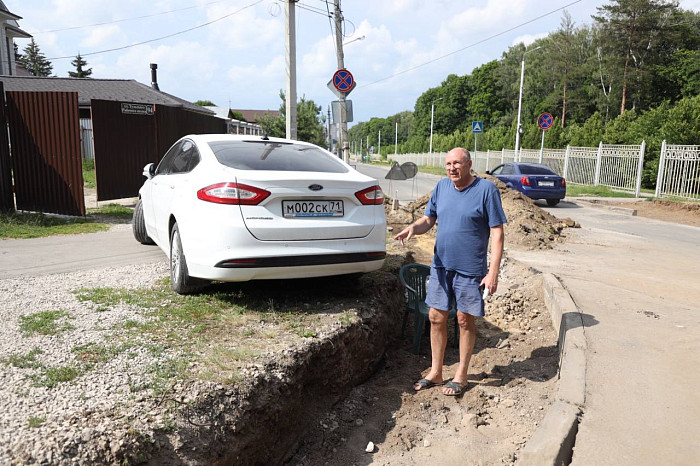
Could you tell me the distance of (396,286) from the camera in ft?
18.4

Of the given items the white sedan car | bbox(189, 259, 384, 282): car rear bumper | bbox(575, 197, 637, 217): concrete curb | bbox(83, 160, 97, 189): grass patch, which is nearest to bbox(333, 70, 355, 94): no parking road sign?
bbox(83, 160, 97, 189): grass patch

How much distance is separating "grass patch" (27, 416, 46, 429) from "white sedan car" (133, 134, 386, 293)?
1.70 metres

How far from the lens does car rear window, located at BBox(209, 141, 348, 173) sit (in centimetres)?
444

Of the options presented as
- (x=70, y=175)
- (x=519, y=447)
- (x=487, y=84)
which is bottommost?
(x=519, y=447)

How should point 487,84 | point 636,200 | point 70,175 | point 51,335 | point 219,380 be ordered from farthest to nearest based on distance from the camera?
point 487,84
point 636,200
point 70,175
point 51,335
point 219,380

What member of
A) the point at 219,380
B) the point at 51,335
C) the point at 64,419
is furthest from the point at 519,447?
the point at 51,335

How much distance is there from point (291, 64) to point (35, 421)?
11.5m

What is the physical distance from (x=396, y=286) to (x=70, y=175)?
7376 millimetres

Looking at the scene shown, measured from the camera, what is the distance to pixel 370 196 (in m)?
4.54

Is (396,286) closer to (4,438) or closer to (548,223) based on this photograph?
(4,438)

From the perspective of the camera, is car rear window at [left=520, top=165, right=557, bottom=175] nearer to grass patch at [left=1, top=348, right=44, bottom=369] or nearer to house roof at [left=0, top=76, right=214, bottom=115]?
house roof at [left=0, top=76, right=214, bottom=115]

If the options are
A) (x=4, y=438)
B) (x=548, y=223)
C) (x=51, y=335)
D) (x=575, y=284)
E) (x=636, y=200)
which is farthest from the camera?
(x=636, y=200)

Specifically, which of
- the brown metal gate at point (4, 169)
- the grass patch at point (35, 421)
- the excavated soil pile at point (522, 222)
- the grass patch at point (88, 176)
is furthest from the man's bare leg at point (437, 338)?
the grass patch at point (88, 176)

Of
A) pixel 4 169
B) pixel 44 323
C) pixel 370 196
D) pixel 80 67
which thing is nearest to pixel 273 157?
pixel 370 196
